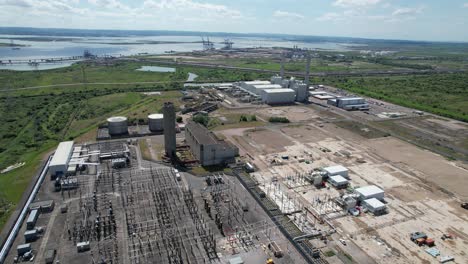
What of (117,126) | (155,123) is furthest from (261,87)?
(117,126)

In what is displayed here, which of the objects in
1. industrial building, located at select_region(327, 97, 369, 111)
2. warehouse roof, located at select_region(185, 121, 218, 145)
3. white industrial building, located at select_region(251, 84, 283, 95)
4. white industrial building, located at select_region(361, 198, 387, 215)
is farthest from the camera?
white industrial building, located at select_region(251, 84, 283, 95)

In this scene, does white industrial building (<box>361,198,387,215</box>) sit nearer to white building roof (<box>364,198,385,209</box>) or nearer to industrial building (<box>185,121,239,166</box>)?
white building roof (<box>364,198,385,209</box>)

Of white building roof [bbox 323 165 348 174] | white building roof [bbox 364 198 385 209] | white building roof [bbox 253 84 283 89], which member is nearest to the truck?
white building roof [bbox 364 198 385 209]

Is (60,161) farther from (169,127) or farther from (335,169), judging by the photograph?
(335,169)

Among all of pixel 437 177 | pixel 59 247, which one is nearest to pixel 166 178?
pixel 59 247

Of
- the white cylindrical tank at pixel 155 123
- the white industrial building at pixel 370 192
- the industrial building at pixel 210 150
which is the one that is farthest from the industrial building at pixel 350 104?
the white cylindrical tank at pixel 155 123

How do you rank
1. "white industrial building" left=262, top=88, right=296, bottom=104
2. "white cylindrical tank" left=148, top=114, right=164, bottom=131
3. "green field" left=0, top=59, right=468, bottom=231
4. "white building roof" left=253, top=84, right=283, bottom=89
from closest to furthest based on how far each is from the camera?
"green field" left=0, top=59, right=468, bottom=231 → "white cylindrical tank" left=148, top=114, right=164, bottom=131 → "white industrial building" left=262, top=88, right=296, bottom=104 → "white building roof" left=253, top=84, right=283, bottom=89
